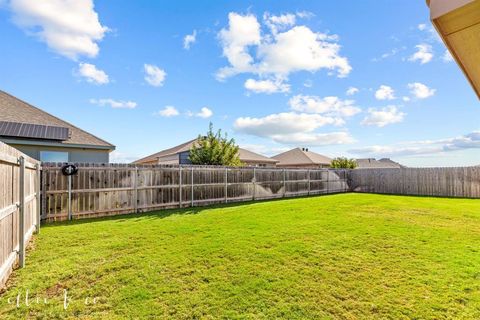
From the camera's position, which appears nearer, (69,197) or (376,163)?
(69,197)

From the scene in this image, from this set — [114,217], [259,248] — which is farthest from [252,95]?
[259,248]

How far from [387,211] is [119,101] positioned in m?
13.4

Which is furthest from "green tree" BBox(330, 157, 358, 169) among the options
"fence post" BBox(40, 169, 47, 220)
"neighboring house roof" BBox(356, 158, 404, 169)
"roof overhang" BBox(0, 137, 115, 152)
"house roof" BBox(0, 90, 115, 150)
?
"fence post" BBox(40, 169, 47, 220)

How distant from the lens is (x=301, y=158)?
30.3 m

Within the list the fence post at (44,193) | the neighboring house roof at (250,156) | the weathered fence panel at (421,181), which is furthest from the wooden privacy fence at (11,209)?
the neighboring house roof at (250,156)

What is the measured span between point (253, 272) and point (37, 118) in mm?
12786

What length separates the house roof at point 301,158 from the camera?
97.0 ft

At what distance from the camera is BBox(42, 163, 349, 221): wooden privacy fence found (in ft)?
26.2

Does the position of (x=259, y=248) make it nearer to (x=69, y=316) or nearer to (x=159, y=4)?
(x=69, y=316)

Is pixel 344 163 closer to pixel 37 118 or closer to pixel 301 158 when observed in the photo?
pixel 301 158

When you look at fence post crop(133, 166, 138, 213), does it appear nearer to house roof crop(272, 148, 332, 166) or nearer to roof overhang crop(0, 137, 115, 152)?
roof overhang crop(0, 137, 115, 152)

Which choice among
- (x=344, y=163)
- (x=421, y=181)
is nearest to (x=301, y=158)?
(x=344, y=163)

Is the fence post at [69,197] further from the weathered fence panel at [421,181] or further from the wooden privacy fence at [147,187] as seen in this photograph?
the weathered fence panel at [421,181]

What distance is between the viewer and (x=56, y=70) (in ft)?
33.8
